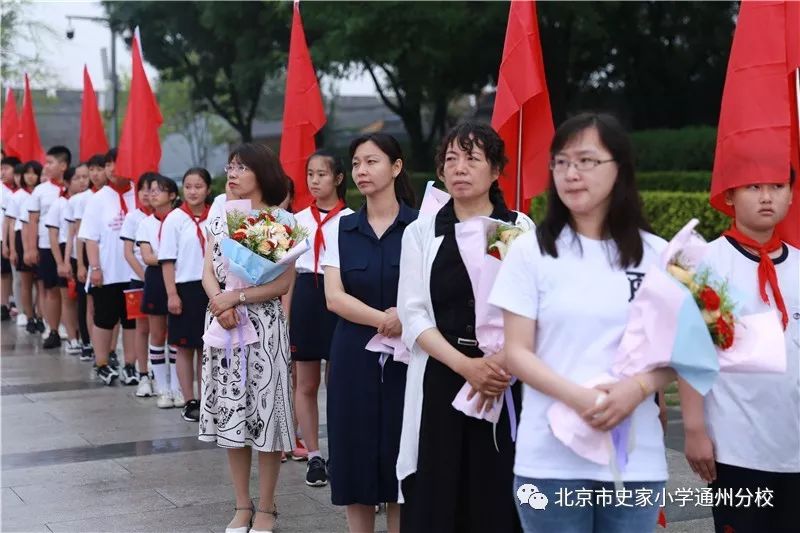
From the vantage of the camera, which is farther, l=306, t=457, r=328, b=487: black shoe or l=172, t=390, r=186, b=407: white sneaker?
l=172, t=390, r=186, b=407: white sneaker

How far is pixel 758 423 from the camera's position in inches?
154

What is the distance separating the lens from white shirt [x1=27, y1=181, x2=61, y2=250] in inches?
506

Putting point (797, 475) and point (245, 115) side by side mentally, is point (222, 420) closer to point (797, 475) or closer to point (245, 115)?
point (797, 475)

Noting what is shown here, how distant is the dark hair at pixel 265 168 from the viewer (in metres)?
5.73

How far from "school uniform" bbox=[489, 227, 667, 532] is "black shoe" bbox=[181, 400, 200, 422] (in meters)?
5.61

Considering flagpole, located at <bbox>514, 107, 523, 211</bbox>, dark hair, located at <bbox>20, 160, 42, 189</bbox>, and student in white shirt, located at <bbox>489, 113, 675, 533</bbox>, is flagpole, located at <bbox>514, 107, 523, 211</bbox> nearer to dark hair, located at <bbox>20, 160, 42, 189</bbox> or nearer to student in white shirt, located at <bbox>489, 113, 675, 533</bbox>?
student in white shirt, located at <bbox>489, 113, 675, 533</bbox>

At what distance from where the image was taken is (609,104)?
27016mm

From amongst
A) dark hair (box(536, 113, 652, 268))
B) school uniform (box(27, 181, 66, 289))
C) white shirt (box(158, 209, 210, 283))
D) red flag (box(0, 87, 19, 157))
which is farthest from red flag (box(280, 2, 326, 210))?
red flag (box(0, 87, 19, 157))

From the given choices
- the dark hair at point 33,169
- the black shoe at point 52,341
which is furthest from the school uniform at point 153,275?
the dark hair at point 33,169

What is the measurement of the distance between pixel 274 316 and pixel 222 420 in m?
0.60

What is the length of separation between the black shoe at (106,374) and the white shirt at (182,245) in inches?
82.5

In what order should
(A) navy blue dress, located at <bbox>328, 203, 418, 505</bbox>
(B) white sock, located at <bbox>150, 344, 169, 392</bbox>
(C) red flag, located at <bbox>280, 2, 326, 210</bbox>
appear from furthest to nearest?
(B) white sock, located at <bbox>150, 344, 169, 392</bbox> < (C) red flag, located at <bbox>280, 2, 326, 210</bbox> < (A) navy blue dress, located at <bbox>328, 203, 418, 505</bbox>

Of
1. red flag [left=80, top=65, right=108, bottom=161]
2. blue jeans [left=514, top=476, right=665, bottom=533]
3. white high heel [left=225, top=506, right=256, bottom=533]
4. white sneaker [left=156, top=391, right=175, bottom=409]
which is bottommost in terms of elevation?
white high heel [left=225, top=506, right=256, bottom=533]

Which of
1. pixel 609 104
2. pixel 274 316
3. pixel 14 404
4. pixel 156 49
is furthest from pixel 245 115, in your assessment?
pixel 274 316
